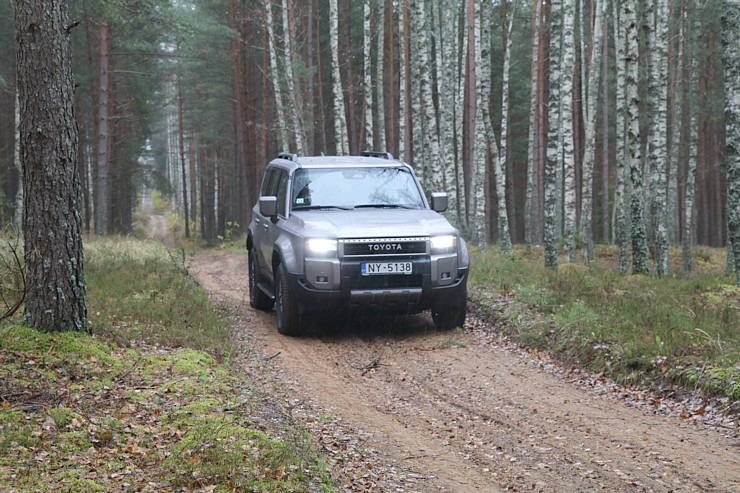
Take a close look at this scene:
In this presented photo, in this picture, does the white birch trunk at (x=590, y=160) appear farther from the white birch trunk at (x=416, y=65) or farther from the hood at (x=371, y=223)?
the hood at (x=371, y=223)

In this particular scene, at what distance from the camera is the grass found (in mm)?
7448

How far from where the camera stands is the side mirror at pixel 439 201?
10.5 metres

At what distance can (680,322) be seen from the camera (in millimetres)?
8625

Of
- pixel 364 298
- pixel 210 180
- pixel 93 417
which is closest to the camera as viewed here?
pixel 93 417

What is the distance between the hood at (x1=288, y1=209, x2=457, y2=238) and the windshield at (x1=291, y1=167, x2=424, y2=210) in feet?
0.92

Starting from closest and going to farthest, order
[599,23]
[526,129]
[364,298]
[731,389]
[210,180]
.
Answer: [731,389] → [364,298] → [599,23] → [526,129] → [210,180]

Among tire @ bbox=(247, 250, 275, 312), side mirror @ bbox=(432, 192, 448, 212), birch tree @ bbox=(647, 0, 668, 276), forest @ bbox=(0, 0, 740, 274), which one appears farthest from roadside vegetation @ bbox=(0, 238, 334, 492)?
birch tree @ bbox=(647, 0, 668, 276)

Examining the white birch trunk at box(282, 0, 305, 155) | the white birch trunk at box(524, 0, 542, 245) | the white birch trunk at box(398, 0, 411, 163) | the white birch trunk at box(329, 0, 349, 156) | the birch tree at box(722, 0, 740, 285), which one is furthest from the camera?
the white birch trunk at box(524, 0, 542, 245)

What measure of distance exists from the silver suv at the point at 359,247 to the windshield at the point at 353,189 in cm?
1

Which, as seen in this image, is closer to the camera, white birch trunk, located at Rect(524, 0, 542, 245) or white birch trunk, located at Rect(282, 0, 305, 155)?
white birch trunk, located at Rect(282, 0, 305, 155)

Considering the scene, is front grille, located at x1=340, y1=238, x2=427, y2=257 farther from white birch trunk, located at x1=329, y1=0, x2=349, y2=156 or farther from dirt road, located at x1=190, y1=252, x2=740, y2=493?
white birch trunk, located at x1=329, y1=0, x2=349, y2=156

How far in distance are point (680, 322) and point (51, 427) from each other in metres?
6.74

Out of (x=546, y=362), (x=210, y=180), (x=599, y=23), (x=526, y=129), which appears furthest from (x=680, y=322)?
(x=210, y=180)

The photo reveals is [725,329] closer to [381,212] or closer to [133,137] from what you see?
[381,212]
